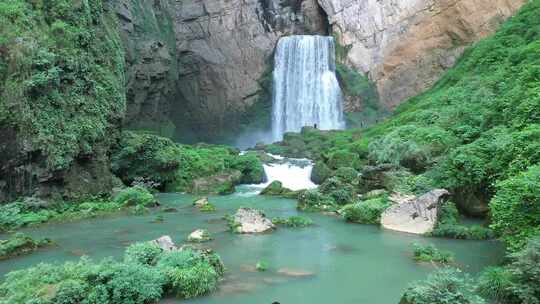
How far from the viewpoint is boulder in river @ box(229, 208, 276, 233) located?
1454 centimetres

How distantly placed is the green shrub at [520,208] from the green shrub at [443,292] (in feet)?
4.94

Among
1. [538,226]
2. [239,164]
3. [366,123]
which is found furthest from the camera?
[366,123]

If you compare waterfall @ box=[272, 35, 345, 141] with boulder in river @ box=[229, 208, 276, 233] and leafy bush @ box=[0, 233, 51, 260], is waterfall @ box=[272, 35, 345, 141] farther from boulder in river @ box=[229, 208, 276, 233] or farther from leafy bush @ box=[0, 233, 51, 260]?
leafy bush @ box=[0, 233, 51, 260]

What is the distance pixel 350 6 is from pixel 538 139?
3771cm

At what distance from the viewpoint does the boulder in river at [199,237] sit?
1334cm

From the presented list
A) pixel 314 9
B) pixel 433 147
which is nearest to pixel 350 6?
pixel 314 9

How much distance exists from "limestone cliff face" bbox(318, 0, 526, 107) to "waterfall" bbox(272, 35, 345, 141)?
9.12 ft

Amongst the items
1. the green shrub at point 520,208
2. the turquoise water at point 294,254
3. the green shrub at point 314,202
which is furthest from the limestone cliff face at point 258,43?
the green shrub at point 520,208

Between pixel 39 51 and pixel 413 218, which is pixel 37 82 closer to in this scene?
pixel 39 51

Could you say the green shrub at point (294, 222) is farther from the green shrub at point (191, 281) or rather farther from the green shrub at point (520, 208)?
the green shrub at point (520, 208)

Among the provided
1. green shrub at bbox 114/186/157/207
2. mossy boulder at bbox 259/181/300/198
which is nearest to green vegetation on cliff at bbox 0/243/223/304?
green shrub at bbox 114/186/157/207

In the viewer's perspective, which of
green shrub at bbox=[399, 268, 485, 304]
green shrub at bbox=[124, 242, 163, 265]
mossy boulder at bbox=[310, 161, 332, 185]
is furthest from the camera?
mossy boulder at bbox=[310, 161, 332, 185]

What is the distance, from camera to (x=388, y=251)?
39.8 ft

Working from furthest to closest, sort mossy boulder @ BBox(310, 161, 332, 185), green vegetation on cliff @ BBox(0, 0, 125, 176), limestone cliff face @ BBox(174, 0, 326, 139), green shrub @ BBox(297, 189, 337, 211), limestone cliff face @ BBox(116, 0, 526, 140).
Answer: limestone cliff face @ BBox(174, 0, 326, 139)
limestone cliff face @ BBox(116, 0, 526, 140)
mossy boulder @ BBox(310, 161, 332, 185)
green shrub @ BBox(297, 189, 337, 211)
green vegetation on cliff @ BBox(0, 0, 125, 176)
